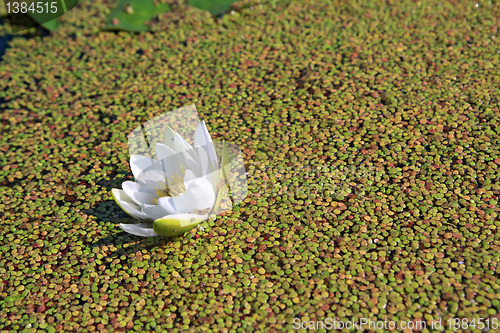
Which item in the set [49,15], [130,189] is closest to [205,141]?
[130,189]

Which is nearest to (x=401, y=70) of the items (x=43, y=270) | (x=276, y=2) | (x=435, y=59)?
(x=435, y=59)

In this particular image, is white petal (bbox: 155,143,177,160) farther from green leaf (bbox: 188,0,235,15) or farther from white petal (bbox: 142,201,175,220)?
green leaf (bbox: 188,0,235,15)

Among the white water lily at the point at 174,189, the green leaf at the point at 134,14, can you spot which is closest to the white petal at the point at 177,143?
the white water lily at the point at 174,189

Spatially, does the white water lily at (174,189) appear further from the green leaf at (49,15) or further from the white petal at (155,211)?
the green leaf at (49,15)

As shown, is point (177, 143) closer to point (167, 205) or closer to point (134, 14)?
point (167, 205)

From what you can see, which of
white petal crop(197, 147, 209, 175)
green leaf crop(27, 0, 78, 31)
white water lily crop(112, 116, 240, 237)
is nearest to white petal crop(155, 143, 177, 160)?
white water lily crop(112, 116, 240, 237)
